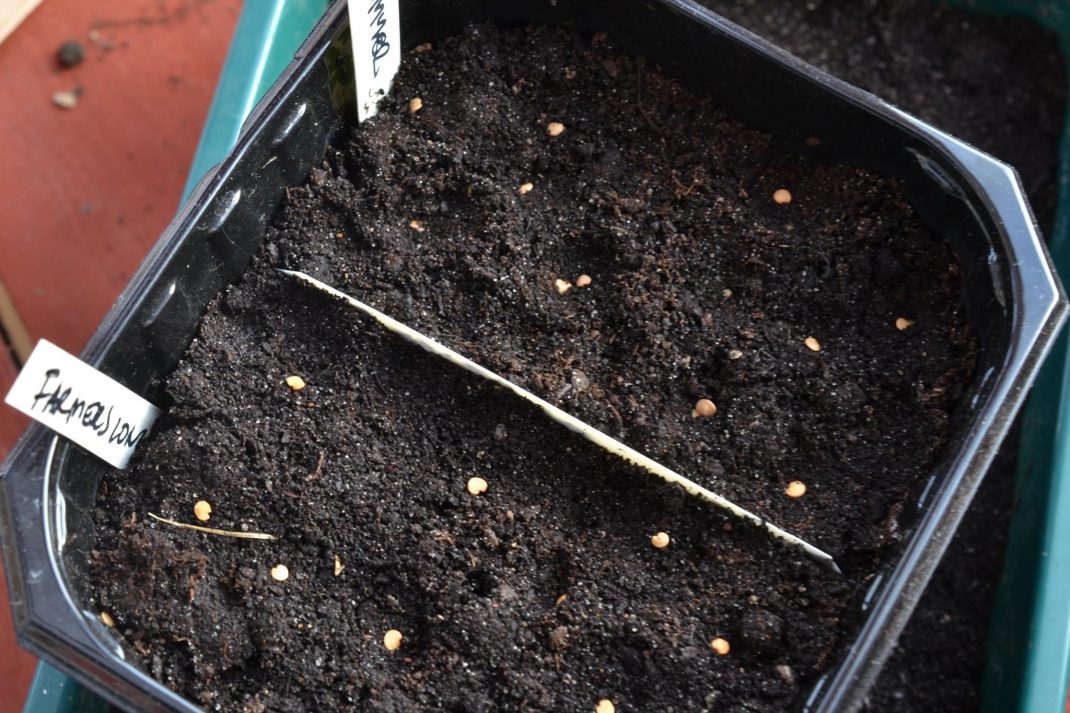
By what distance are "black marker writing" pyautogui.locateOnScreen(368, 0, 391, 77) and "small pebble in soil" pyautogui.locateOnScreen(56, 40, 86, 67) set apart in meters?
0.76

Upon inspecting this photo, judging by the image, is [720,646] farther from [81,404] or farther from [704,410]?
[81,404]

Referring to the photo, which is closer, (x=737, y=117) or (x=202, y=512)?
(x=202, y=512)

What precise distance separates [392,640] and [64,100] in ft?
3.69

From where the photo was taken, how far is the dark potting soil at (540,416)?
2.82 feet

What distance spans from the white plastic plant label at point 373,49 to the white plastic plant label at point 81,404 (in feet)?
1.36

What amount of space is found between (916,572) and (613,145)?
57 centimetres

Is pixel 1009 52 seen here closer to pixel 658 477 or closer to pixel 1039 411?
pixel 1039 411

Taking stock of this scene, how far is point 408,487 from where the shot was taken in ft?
3.05

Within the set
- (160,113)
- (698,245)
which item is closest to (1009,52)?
(698,245)

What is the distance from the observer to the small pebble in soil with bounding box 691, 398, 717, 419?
0.96m

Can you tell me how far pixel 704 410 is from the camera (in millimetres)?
957

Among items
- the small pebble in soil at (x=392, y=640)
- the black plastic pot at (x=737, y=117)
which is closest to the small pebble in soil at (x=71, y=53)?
the black plastic pot at (x=737, y=117)

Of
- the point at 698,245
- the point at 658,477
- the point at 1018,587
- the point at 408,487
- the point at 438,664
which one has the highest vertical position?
the point at 698,245

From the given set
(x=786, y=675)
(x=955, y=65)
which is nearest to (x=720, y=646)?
(x=786, y=675)
